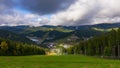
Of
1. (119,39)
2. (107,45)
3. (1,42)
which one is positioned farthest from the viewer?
(1,42)

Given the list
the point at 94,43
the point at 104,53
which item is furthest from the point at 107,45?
the point at 94,43

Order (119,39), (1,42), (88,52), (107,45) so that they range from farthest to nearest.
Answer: (88,52)
(1,42)
(107,45)
(119,39)

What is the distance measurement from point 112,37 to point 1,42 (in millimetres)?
69377

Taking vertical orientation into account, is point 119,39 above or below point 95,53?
above

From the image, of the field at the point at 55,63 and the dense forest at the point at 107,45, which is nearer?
the field at the point at 55,63

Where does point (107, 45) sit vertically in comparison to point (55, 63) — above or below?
below

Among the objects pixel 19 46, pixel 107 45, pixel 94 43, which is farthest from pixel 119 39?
pixel 19 46

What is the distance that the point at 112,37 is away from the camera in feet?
529

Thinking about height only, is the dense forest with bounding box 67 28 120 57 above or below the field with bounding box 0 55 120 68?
below

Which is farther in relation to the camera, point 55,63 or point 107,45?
point 107,45

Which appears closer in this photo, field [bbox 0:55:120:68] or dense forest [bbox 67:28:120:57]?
field [bbox 0:55:120:68]

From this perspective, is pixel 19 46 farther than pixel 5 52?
Yes

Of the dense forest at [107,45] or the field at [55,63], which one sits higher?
the field at [55,63]

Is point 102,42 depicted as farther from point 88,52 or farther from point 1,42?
point 1,42
